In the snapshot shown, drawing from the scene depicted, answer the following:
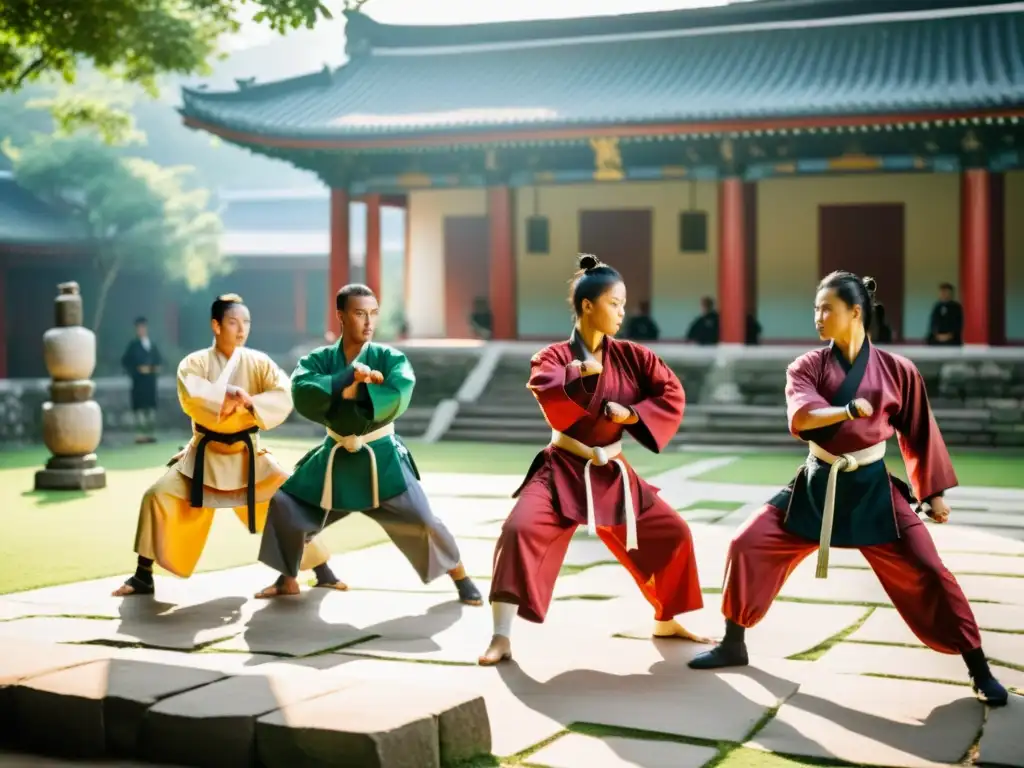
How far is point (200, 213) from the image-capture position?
27.7 metres

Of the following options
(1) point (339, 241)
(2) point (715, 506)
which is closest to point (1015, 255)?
(1) point (339, 241)

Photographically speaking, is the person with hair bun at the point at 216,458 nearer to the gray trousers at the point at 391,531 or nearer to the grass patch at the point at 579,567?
the gray trousers at the point at 391,531

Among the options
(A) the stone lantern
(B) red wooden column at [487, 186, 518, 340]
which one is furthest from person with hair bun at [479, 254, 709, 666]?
(B) red wooden column at [487, 186, 518, 340]

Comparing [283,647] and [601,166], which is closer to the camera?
[283,647]

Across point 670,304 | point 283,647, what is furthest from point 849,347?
point 670,304

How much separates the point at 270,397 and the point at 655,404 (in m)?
2.13

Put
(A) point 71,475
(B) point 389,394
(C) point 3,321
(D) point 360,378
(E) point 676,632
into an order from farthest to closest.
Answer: (C) point 3,321 < (A) point 71,475 < (B) point 389,394 < (D) point 360,378 < (E) point 676,632

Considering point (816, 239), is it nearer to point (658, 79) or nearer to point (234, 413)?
point (658, 79)

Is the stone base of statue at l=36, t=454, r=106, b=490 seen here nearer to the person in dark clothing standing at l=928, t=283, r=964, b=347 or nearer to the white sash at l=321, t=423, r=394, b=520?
the white sash at l=321, t=423, r=394, b=520

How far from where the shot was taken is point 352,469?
21.0 ft

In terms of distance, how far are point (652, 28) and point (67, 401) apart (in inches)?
515

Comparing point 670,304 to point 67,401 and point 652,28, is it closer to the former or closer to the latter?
point 652,28

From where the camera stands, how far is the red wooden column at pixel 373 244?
844 inches

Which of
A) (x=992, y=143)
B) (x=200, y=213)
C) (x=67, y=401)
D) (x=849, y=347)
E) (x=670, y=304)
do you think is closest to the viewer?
(x=849, y=347)
